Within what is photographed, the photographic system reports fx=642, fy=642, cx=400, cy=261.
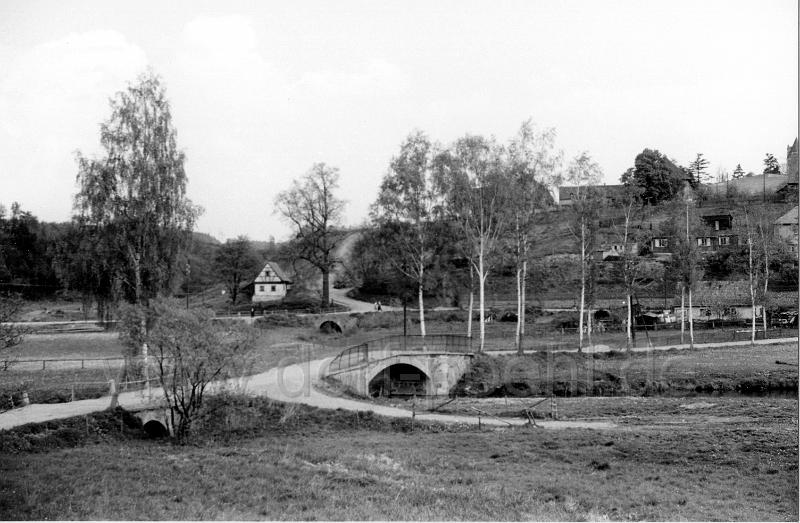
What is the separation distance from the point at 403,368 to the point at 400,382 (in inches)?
30.6

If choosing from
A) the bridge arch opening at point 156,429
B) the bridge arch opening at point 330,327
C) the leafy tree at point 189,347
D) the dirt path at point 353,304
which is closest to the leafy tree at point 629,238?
the bridge arch opening at point 330,327

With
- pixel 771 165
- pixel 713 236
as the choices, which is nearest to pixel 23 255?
pixel 713 236

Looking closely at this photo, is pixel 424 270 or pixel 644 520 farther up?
pixel 424 270

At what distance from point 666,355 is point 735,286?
17.9 m

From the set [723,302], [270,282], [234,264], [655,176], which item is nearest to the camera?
[723,302]

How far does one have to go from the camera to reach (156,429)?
21.6 m

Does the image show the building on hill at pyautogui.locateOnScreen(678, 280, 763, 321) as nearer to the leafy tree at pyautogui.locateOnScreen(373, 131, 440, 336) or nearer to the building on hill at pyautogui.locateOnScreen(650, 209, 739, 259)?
the building on hill at pyautogui.locateOnScreen(650, 209, 739, 259)

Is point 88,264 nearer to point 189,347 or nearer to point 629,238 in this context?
point 189,347

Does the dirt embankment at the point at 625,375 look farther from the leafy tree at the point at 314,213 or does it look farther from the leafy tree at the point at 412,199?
the leafy tree at the point at 314,213

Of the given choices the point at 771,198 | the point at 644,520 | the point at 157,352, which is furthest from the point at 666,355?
the point at 771,198

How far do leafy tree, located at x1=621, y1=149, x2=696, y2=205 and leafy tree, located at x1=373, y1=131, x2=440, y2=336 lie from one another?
4150 centimetres

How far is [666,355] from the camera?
3956 cm

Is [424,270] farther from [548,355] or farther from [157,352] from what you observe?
[157,352]

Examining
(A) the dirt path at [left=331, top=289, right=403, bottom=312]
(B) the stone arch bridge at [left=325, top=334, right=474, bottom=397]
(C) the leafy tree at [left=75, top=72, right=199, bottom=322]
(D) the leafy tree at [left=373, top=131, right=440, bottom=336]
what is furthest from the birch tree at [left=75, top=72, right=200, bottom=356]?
(A) the dirt path at [left=331, top=289, right=403, bottom=312]
